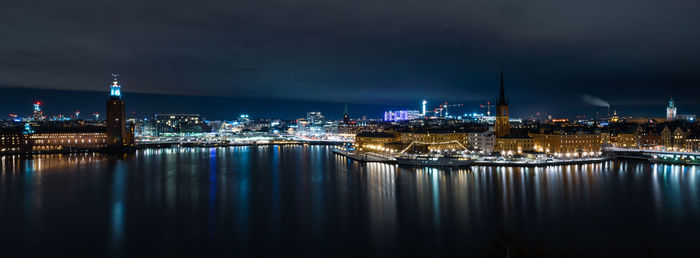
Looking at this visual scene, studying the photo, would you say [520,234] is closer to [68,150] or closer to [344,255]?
[344,255]

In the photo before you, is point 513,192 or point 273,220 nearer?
point 273,220

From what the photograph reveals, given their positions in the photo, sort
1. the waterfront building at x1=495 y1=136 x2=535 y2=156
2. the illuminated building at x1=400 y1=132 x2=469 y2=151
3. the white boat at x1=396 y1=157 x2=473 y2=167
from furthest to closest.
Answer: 1. the illuminated building at x1=400 y1=132 x2=469 y2=151
2. the waterfront building at x1=495 y1=136 x2=535 y2=156
3. the white boat at x1=396 y1=157 x2=473 y2=167

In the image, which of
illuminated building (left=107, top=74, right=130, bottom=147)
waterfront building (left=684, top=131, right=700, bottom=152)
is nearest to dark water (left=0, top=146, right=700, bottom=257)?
waterfront building (left=684, top=131, right=700, bottom=152)

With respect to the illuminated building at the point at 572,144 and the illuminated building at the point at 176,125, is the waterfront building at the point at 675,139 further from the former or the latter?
the illuminated building at the point at 176,125

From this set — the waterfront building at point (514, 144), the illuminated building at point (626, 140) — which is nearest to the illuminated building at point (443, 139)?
the waterfront building at point (514, 144)

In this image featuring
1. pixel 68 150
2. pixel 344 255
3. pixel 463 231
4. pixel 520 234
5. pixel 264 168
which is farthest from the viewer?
pixel 68 150

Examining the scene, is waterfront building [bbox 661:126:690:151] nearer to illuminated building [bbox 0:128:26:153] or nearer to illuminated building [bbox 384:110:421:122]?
illuminated building [bbox 0:128:26:153]

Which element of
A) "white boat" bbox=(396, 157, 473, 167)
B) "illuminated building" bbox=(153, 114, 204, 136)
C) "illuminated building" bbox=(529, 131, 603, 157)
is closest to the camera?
"white boat" bbox=(396, 157, 473, 167)

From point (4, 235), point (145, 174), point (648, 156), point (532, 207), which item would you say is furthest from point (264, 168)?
point (648, 156)
